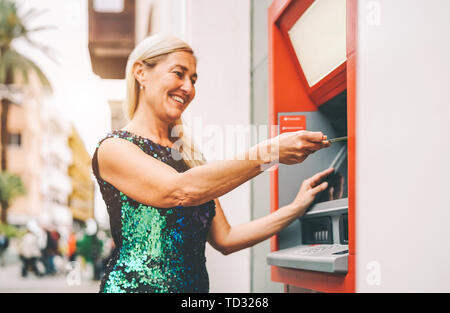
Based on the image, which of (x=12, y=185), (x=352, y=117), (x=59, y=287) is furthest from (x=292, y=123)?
(x=12, y=185)

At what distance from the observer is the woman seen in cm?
143

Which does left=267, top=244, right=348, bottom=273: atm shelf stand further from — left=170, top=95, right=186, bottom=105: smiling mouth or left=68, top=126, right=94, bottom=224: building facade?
left=68, top=126, right=94, bottom=224: building facade

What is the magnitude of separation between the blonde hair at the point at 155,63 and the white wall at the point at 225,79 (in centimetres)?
46

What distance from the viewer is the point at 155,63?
63.5 inches

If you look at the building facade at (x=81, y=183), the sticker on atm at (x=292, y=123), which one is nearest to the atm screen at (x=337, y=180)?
the sticker on atm at (x=292, y=123)

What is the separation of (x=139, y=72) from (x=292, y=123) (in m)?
0.59

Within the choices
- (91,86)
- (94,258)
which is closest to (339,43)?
(91,86)

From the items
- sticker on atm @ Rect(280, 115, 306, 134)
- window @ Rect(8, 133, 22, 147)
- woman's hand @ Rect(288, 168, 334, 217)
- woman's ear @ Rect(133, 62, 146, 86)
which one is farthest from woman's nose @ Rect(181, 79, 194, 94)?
window @ Rect(8, 133, 22, 147)

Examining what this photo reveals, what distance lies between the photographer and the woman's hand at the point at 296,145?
141cm

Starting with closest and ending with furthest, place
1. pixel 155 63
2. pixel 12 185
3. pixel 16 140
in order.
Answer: pixel 155 63, pixel 12 185, pixel 16 140
